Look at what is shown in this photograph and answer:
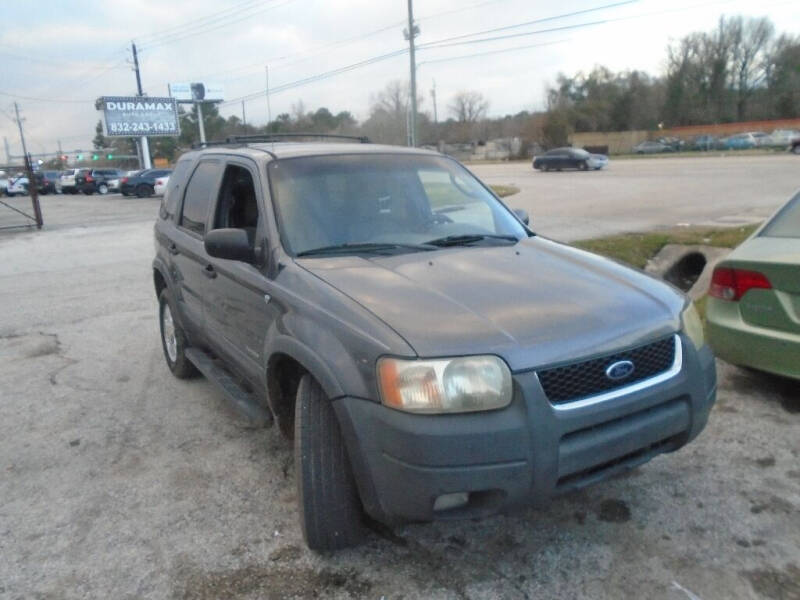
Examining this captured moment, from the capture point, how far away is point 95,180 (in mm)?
42219

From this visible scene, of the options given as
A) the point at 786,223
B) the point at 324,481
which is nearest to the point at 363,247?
the point at 324,481

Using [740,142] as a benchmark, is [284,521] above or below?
below

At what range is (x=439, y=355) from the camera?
239cm

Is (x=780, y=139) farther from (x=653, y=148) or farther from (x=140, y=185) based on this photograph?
(x=140, y=185)

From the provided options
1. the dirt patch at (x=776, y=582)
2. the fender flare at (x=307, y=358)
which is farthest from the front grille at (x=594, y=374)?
the dirt patch at (x=776, y=582)

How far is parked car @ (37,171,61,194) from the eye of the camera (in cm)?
4614

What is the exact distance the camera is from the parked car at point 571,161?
40031 millimetres

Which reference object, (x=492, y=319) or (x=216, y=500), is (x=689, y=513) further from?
(x=216, y=500)

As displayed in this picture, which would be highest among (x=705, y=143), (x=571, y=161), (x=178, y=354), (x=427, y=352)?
(x=427, y=352)

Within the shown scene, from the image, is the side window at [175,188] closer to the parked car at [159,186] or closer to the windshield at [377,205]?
the windshield at [377,205]

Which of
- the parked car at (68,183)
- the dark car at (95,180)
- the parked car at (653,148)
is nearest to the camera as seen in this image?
the dark car at (95,180)

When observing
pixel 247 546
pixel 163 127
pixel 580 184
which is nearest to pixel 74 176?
pixel 163 127

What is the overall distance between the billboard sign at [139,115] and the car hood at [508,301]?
5136cm

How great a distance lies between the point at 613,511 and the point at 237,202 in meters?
2.79
